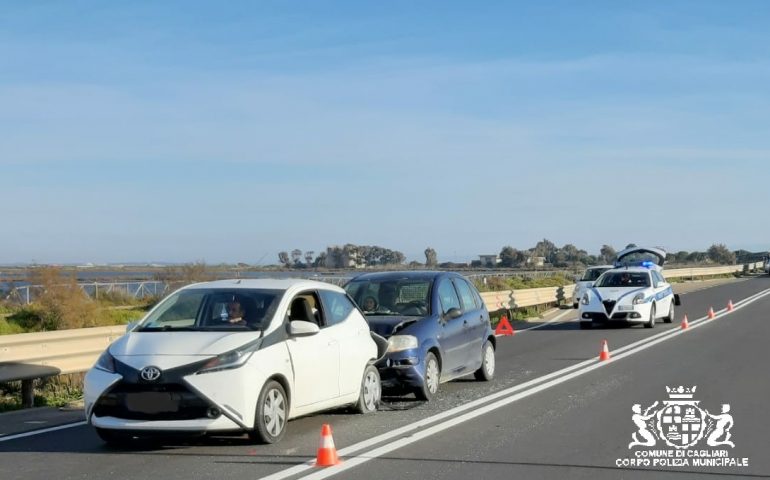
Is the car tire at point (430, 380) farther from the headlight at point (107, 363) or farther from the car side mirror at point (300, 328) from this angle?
the headlight at point (107, 363)

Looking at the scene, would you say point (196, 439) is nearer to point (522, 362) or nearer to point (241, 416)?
point (241, 416)

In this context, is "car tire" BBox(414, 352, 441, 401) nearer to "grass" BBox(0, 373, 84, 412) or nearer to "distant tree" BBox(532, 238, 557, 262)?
"grass" BBox(0, 373, 84, 412)

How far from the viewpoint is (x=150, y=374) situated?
8.65m

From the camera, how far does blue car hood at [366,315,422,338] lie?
12141 mm

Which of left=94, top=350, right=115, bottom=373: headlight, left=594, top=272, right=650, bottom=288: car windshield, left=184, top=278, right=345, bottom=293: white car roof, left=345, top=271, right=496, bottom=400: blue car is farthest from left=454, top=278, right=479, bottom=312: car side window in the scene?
left=594, top=272, right=650, bottom=288: car windshield

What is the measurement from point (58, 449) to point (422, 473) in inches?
137

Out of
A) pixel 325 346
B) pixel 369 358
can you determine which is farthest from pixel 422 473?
pixel 369 358

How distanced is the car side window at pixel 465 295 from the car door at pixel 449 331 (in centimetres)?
20

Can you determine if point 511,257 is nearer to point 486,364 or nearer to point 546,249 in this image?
point 546,249

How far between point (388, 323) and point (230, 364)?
3815mm

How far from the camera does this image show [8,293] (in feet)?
104

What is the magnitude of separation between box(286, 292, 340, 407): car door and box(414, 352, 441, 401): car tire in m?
1.88

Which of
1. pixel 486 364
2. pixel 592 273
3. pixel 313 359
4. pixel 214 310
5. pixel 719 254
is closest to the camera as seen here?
pixel 313 359

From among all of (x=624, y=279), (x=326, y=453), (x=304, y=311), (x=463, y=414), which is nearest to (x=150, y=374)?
(x=326, y=453)
